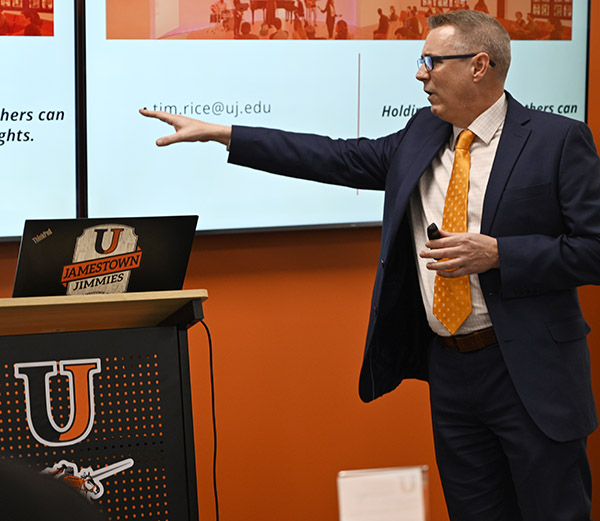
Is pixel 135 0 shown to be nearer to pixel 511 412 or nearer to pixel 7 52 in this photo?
pixel 7 52

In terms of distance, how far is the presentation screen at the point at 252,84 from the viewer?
2.61 metres

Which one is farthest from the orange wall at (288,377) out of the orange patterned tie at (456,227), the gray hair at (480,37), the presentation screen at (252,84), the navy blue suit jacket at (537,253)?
the gray hair at (480,37)

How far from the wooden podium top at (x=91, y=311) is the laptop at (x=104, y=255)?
2.4 inches

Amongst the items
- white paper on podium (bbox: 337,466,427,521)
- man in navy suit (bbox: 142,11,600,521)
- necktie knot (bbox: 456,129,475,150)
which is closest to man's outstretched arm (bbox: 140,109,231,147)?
man in navy suit (bbox: 142,11,600,521)

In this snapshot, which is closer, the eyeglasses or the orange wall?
the eyeglasses

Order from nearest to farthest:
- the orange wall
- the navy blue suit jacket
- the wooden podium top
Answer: the wooden podium top < the navy blue suit jacket < the orange wall

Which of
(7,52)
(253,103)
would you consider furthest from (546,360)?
(7,52)

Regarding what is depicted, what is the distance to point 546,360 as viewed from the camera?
6.79 ft

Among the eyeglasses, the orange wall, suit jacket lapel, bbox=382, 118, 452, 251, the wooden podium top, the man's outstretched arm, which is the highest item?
the eyeglasses

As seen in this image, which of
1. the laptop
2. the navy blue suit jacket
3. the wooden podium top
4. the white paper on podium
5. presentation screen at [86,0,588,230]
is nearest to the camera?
the white paper on podium

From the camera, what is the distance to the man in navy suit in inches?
79.4

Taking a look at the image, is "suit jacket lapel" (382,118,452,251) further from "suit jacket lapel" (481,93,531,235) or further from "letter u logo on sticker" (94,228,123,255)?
"letter u logo on sticker" (94,228,123,255)

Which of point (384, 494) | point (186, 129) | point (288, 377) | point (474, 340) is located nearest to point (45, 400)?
point (186, 129)

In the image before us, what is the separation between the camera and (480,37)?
2119mm
